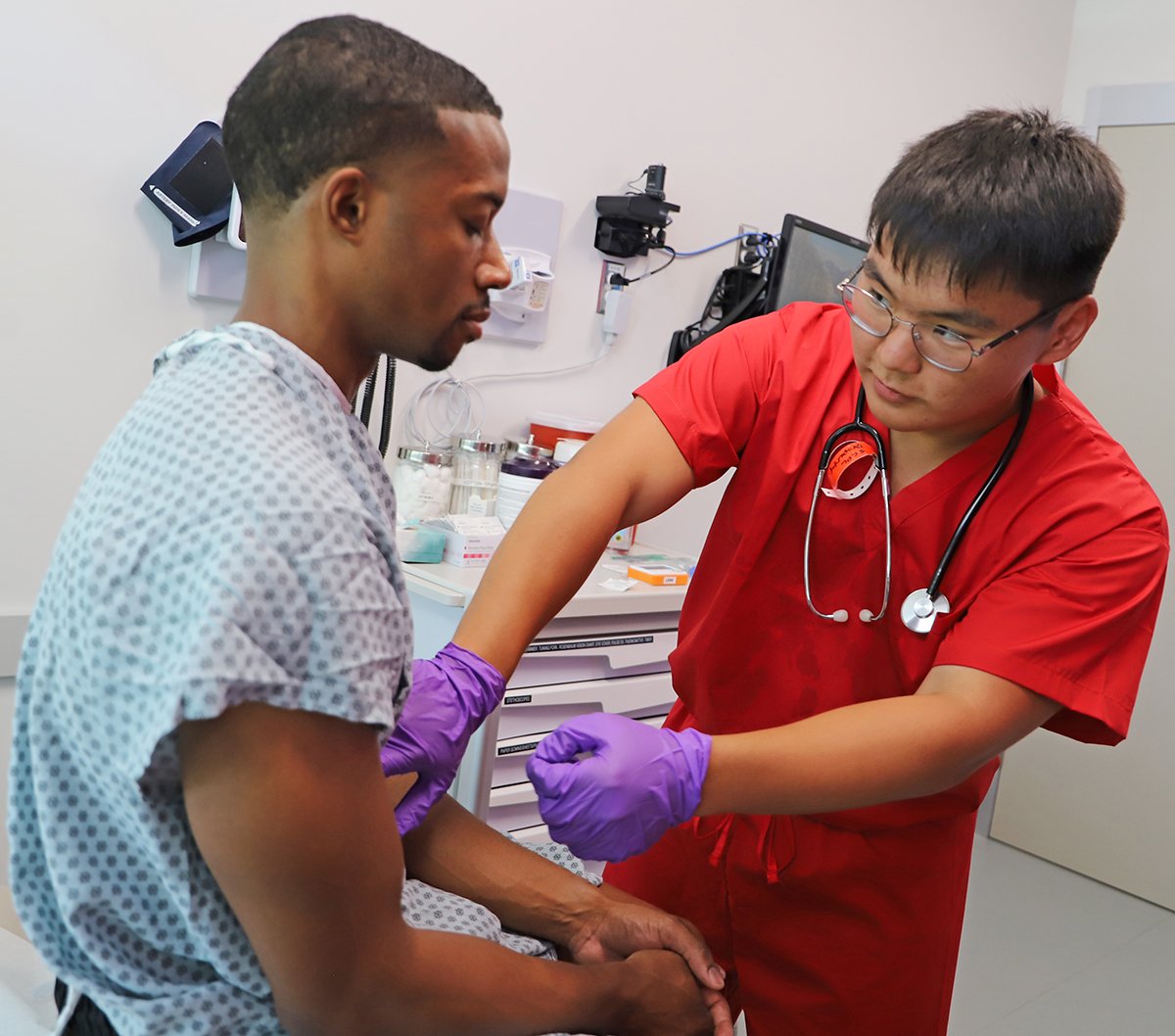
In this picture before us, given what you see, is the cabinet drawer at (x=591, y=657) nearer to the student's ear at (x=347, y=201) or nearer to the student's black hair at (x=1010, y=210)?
the student's black hair at (x=1010, y=210)

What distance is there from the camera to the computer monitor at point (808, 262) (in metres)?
2.67

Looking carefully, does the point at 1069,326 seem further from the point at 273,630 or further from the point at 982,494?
the point at 273,630

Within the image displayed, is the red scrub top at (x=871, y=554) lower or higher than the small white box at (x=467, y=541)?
higher

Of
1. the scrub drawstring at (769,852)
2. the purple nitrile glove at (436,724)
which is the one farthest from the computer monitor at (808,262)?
the purple nitrile glove at (436,724)

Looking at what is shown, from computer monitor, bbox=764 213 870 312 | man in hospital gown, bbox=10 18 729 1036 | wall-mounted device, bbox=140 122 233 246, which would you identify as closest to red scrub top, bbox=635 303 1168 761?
man in hospital gown, bbox=10 18 729 1036

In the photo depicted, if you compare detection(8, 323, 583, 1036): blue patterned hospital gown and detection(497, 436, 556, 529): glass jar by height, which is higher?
detection(8, 323, 583, 1036): blue patterned hospital gown

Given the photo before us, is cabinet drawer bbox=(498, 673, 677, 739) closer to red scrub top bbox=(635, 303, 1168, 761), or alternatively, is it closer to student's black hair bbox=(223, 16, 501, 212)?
red scrub top bbox=(635, 303, 1168, 761)

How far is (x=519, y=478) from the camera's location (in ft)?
7.57

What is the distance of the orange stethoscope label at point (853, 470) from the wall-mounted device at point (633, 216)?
1.36 metres

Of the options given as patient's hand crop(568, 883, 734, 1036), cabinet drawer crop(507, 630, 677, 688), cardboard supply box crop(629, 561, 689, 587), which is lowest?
cabinet drawer crop(507, 630, 677, 688)

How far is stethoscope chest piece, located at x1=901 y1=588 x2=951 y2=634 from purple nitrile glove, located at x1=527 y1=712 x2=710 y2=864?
13.3 inches

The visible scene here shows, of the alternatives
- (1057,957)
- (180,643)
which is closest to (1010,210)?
(180,643)

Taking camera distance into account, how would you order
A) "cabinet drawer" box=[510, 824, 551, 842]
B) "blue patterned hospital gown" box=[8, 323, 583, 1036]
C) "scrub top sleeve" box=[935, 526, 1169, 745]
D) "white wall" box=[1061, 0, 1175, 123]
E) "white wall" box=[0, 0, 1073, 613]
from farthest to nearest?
"white wall" box=[1061, 0, 1175, 123], "cabinet drawer" box=[510, 824, 551, 842], "white wall" box=[0, 0, 1073, 613], "scrub top sleeve" box=[935, 526, 1169, 745], "blue patterned hospital gown" box=[8, 323, 583, 1036]

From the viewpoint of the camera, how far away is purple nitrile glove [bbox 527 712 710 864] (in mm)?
1063
